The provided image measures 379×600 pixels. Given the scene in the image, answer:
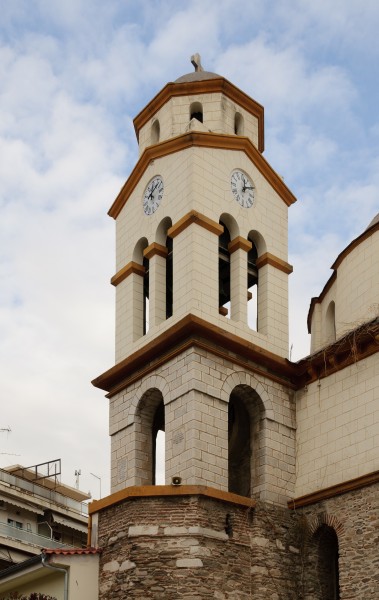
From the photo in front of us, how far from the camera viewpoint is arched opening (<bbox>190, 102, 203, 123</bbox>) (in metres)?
32.6

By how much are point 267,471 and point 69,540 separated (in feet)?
75.8

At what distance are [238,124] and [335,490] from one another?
11493 millimetres

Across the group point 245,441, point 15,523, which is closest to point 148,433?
point 245,441

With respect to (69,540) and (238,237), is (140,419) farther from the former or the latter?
(69,540)

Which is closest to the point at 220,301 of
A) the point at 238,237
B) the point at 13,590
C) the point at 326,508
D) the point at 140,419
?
the point at 238,237

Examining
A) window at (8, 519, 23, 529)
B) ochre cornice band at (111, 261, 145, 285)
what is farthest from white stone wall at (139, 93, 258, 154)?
window at (8, 519, 23, 529)

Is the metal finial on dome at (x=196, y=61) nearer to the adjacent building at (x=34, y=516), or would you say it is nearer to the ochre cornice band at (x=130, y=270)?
the ochre cornice band at (x=130, y=270)

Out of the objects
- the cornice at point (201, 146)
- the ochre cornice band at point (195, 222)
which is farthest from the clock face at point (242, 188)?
the ochre cornice band at point (195, 222)

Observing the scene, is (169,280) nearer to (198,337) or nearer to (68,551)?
(198,337)

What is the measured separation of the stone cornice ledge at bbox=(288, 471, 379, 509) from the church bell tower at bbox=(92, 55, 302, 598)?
48cm

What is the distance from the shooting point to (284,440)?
1138 inches

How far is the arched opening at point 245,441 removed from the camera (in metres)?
28.5

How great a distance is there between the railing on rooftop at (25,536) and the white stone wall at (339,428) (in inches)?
725

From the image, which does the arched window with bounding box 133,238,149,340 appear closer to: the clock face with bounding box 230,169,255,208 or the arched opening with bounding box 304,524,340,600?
the clock face with bounding box 230,169,255,208
